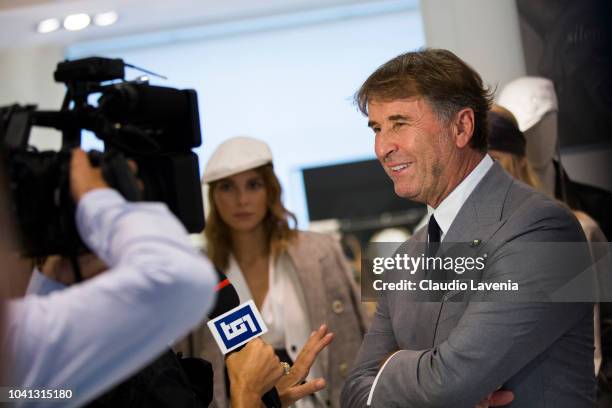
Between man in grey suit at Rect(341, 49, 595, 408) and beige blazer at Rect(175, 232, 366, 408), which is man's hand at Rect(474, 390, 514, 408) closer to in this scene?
man in grey suit at Rect(341, 49, 595, 408)

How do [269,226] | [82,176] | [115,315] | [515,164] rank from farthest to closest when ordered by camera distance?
[269,226]
[515,164]
[82,176]
[115,315]

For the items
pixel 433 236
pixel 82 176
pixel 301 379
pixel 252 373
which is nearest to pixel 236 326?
pixel 252 373

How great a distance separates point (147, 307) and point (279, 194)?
194 cm

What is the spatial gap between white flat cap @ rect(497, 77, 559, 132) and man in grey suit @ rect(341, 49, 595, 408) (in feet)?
1.76

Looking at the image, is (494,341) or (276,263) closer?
(494,341)

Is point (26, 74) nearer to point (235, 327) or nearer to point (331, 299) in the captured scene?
point (331, 299)

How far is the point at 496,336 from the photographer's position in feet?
5.99

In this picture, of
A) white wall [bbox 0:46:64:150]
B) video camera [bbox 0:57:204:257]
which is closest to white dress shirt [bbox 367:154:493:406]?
video camera [bbox 0:57:204:257]

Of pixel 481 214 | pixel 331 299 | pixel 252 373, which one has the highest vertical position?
pixel 481 214

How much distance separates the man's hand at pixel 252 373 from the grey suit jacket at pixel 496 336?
0.20 metres

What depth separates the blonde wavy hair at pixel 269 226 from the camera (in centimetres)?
312

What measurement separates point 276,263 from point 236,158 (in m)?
0.39

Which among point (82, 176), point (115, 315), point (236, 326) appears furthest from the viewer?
point (236, 326)

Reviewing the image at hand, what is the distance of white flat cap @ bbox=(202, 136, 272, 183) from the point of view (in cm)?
304
